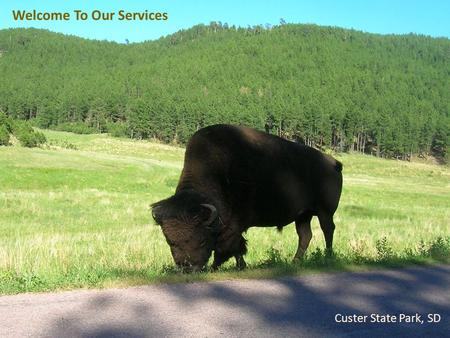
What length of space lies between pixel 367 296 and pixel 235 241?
3.01 metres

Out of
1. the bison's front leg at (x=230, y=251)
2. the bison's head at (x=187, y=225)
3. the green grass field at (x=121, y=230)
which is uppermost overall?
the bison's head at (x=187, y=225)

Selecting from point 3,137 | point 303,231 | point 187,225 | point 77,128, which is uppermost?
point 187,225

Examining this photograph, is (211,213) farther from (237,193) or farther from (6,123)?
(6,123)

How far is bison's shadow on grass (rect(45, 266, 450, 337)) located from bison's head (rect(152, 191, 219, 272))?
3.88 feet

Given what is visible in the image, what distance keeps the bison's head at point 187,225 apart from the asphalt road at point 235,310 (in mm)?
1162

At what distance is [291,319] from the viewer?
545 cm

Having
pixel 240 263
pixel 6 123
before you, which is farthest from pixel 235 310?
pixel 6 123

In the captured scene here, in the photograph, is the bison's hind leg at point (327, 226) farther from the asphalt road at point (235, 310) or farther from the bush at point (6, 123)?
the bush at point (6, 123)

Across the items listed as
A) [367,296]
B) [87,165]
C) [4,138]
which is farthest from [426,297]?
[4,138]

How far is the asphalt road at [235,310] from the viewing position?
4980mm

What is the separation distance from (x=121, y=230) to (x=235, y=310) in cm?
1590

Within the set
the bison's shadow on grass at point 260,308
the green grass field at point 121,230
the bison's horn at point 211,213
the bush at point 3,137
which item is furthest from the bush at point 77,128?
the bison's shadow on grass at point 260,308

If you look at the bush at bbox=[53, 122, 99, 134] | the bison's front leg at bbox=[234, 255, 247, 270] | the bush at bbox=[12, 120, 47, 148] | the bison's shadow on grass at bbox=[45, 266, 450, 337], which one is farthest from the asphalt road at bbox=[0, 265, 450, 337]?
the bush at bbox=[53, 122, 99, 134]

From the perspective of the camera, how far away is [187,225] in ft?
25.9
